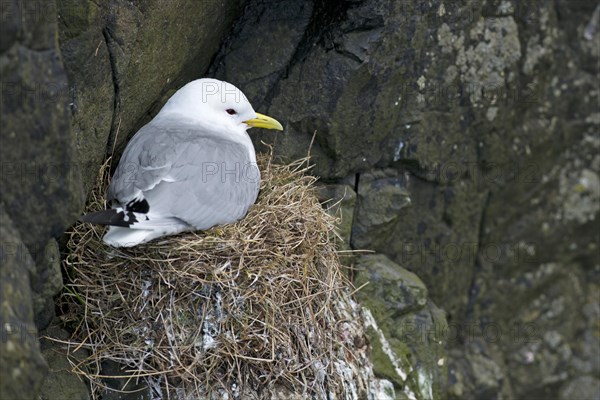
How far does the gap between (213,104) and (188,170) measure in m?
0.46

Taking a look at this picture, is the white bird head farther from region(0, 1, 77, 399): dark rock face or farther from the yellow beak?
region(0, 1, 77, 399): dark rock face

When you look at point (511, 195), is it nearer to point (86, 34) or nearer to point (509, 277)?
point (509, 277)

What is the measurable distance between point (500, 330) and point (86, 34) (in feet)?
8.83

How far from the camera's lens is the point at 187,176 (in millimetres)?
3119

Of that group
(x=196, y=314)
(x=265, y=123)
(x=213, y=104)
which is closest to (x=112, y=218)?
(x=196, y=314)

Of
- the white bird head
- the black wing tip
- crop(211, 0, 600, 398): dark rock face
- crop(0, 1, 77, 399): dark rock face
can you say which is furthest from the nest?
crop(211, 0, 600, 398): dark rock face

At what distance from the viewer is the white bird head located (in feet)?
11.4

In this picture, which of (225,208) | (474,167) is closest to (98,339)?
(225,208)

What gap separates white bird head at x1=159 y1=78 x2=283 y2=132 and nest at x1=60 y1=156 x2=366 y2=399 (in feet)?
1.49

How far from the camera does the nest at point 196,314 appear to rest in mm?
3066

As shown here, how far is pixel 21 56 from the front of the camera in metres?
2.37

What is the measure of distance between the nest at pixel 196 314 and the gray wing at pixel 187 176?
101 millimetres

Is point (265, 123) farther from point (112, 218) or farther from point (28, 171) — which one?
point (28, 171)

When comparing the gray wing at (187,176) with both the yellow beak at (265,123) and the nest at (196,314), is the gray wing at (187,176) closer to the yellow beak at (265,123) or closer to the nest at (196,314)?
the nest at (196,314)
